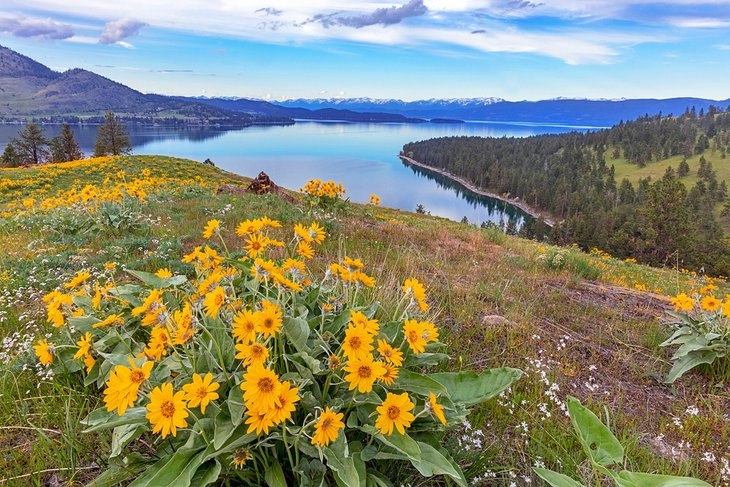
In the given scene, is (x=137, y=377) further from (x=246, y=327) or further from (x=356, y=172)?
(x=356, y=172)

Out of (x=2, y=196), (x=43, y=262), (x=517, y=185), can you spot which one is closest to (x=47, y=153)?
(x=2, y=196)

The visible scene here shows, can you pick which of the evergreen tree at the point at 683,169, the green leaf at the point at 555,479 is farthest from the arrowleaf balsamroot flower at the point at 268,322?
the evergreen tree at the point at 683,169

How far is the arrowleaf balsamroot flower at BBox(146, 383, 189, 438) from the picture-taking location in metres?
1.41

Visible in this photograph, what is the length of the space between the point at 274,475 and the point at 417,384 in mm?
810

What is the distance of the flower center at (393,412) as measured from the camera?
158 cm

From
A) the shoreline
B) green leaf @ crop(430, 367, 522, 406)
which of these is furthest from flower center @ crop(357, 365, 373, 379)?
the shoreline

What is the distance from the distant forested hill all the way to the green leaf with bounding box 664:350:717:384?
56.3 metres

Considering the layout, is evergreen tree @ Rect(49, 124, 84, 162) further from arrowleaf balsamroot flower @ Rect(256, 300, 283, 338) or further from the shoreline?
the shoreline

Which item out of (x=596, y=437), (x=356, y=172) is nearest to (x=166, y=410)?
(x=596, y=437)

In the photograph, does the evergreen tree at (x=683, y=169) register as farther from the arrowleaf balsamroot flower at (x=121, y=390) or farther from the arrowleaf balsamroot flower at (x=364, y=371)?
the arrowleaf balsamroot flower at (x=121, y=390)

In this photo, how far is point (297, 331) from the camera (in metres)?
2.01

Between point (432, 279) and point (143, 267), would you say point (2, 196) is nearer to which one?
point (143, 267)

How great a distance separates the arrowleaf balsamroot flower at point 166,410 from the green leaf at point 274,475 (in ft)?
1.81

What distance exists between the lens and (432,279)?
4.92 m
